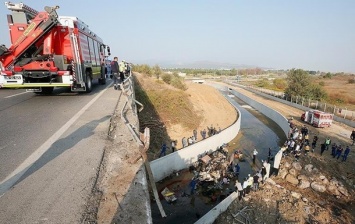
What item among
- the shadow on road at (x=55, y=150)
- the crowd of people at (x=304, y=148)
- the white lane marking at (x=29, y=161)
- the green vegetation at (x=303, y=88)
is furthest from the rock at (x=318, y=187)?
the green vegetation at (x=303, y=88)

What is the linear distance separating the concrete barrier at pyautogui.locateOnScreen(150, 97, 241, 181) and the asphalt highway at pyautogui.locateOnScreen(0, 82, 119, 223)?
5781 millimetres

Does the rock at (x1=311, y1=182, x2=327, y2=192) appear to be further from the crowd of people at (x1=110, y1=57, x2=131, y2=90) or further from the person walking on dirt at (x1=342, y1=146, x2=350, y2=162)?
the crowd of people at (x1=110, y1=57, x2=131, y2=90)

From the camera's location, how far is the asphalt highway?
3520 mm

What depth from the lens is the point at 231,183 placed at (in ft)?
49.8

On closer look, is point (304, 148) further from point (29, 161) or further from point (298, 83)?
point (298, 83)

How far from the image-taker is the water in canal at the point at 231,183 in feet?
39.0

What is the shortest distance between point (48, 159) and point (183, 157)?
1171 centimetres

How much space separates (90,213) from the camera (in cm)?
342

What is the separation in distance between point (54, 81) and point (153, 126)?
10.7m

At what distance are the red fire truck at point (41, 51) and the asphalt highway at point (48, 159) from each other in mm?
1818

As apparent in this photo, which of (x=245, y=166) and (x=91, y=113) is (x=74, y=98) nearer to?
(x=91, y=113)

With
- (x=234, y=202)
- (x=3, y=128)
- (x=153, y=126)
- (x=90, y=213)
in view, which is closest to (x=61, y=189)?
(x=90, y=213)

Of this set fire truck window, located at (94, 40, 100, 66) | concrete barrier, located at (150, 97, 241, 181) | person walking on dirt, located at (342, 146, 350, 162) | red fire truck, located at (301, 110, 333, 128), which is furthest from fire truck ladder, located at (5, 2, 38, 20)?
red fire truck, located at (301, 110, 333, 128)

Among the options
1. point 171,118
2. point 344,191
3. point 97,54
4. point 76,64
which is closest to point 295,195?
point 344,191
